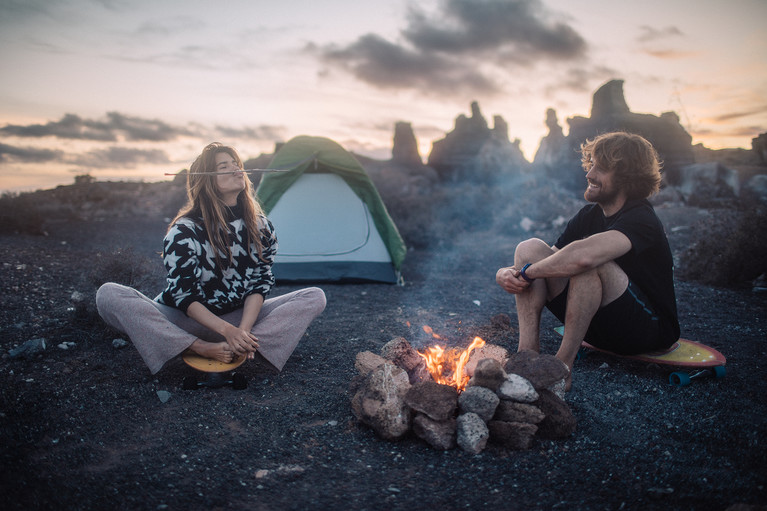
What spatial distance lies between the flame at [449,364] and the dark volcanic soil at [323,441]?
0.56m

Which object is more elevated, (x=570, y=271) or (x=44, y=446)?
(x=570, y=271)

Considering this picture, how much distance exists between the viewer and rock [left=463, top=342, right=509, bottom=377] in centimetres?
325

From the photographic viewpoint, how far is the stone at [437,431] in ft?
8.74

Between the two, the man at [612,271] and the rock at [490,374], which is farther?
the man at [612,271]

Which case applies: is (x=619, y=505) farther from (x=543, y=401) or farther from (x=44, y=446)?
(x=44, y=446)

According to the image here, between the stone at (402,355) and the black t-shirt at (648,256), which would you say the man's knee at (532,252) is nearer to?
the black t-shirt at (648,256)

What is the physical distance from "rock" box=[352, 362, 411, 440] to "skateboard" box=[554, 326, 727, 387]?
78.4 inches

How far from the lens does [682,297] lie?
20.4 ft

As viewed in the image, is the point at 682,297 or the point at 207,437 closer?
the point at 207,437

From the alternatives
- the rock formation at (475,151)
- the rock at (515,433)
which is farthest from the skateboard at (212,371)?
the rock formation at (475,151)

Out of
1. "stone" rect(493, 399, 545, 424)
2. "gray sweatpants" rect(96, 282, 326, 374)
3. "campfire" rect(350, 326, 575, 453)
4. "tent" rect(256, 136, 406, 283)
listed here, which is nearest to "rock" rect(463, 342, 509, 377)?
"campfire" rect(350, 326, 575, 453)

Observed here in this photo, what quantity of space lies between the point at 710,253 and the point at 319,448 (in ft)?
23.7

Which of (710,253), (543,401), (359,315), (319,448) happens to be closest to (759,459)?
(543,401)

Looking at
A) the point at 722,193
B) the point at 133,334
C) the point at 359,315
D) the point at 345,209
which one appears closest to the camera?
the point at 133,334
